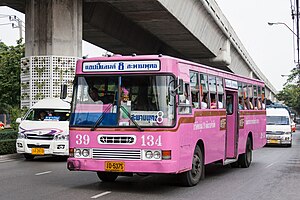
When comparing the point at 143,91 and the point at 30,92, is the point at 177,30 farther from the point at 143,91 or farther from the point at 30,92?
the point at 143,91

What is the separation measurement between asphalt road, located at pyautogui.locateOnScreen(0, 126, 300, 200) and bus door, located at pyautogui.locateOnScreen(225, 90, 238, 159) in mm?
667

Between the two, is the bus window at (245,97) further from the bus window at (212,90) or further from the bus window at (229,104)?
the bus window at (212,90)

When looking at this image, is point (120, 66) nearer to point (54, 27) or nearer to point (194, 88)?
point (194, 88)

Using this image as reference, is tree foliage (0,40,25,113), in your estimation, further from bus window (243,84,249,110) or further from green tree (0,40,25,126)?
bus window (243,84,249,110)

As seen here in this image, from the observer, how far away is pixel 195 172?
11.8m

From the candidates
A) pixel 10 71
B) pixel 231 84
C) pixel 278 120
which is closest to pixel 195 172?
pixel 231 84

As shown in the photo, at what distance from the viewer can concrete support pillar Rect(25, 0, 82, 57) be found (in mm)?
20453

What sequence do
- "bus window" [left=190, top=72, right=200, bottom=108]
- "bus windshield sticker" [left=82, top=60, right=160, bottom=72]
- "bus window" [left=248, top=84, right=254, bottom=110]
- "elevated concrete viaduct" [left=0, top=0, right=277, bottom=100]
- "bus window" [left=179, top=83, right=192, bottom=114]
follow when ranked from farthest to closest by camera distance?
"elevated concrete viaduct" [left=0, top=0, right=277, bottom=100] < "bus window" [left=248, top=84, right=254, bottom=110] < "bus window" [left=190, top=72, right=200, bottom=108] < "bus window" [left=179, top=83, right=192, bottom=114] < "bus windshield sticker" [left=82, top=60, right=160, bottom=72]

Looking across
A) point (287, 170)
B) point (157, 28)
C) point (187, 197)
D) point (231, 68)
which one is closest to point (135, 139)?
point (187, 197)

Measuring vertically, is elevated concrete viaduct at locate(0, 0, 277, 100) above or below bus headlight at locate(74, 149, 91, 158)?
above

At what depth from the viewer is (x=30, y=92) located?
2119 centimetres

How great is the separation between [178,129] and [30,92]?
11988 millimetres

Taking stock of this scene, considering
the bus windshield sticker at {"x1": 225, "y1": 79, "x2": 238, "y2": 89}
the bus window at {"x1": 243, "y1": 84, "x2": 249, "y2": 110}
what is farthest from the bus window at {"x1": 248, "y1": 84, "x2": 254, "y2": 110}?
the bus windshield sticker at {"x1": 225, "y1": 79, "x2": 238, "y2": 89}

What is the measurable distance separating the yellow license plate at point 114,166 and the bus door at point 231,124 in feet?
16.2
